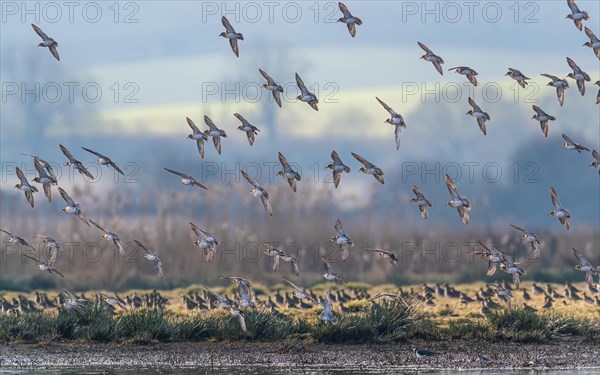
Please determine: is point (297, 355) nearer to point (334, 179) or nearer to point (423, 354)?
point (423, 354)

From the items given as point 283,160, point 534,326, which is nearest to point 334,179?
point 283,160

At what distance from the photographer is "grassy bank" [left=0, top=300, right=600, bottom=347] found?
32.6 m

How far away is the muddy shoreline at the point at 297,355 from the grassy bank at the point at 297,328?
0.30m

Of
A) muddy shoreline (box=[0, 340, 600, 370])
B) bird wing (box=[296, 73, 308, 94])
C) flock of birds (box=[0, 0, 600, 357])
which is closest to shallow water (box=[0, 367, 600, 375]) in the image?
muddy shoreline (box=[0, 340, 600, 370])

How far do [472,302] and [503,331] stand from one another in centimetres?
926

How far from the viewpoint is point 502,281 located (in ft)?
159

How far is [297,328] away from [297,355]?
186 cm

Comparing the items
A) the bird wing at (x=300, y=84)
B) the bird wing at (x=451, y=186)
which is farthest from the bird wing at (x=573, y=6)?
the bird wing at (x=300, y=84)

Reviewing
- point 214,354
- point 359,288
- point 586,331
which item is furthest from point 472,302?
point 214,354

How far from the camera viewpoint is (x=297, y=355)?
31281mm

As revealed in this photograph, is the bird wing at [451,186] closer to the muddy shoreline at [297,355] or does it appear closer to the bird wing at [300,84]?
the muddy shoreline at [297,355]

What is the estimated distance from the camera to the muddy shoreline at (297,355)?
30.3m

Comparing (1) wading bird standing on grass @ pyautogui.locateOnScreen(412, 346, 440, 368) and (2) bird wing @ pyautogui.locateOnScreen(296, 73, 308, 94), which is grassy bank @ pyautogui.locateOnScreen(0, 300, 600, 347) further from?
(2) bird wing @ pyautogui.locateOnScreen(296, 73, 308, 94)

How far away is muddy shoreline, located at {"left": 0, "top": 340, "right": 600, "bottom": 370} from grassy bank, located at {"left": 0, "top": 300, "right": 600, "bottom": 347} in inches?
12.0
